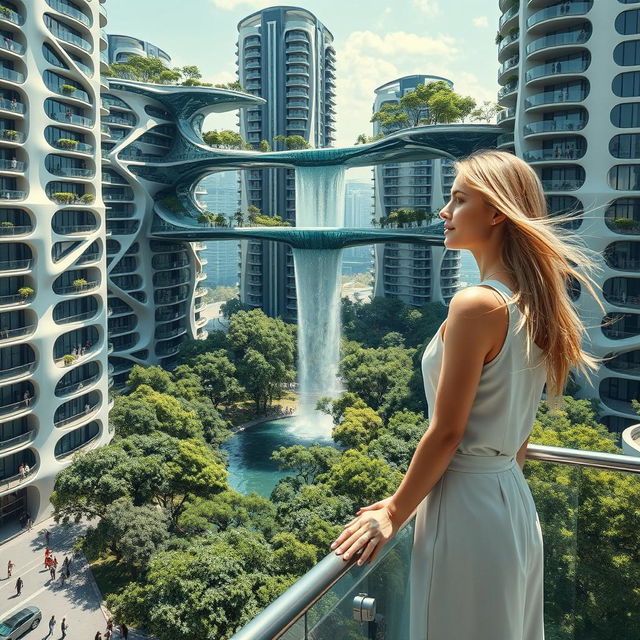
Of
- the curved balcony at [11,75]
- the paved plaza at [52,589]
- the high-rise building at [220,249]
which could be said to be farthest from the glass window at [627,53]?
the high-rise building at [220,249]

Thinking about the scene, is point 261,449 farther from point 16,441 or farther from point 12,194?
point 12,194

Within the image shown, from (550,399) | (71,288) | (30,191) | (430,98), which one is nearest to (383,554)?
(550,399)

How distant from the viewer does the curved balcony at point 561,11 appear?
26.6 metres

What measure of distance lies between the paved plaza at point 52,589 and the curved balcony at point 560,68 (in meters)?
25.5

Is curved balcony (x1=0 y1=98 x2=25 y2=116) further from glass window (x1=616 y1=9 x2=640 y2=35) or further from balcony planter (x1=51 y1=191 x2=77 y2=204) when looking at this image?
glass window (x1=616 y1=9 x2=640 y2=35)

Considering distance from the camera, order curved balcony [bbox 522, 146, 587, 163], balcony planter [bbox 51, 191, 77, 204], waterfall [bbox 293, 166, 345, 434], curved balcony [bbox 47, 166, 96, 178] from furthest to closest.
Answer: waterfall [bbox 293, 166, 345, 434] → curved balcony [bbox 522, 146, 587, 163] → curved balcony [bbox 47, 166, 96, 178] → balcony planter [bbox 51, 191, 77, 204]

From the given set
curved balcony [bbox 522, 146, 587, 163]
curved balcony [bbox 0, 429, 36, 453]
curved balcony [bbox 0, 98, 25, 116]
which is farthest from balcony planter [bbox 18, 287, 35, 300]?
curved balcony [bbox 522, 146, 587, 163]

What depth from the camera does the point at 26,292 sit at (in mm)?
22422

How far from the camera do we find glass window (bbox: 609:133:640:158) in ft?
86.9

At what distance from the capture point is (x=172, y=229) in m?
38.0

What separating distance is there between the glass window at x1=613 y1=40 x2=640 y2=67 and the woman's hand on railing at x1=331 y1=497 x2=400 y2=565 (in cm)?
2906

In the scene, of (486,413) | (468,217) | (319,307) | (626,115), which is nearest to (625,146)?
(626,115)

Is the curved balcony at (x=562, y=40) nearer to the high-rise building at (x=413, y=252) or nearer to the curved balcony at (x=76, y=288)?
the curved balcony at (x=76, y=288)

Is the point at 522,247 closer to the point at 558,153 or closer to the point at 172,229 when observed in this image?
the point at 558,153
